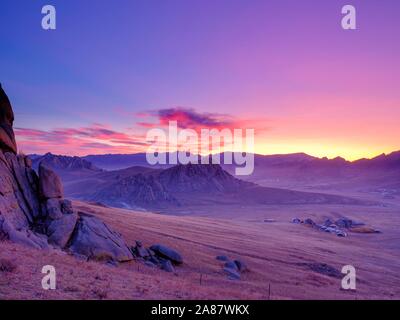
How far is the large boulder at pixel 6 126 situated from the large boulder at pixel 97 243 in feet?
22.3

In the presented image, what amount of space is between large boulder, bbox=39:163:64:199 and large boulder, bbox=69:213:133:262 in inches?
96.1

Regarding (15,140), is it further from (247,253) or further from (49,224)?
(247,253)

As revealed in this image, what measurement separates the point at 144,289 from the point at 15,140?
58.0 feet

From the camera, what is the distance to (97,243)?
20.8 meters

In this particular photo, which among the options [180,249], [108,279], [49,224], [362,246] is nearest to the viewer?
[108,279]

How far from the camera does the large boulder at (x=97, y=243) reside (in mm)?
19969

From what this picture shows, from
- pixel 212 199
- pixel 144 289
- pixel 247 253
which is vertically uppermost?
pixel 144 289

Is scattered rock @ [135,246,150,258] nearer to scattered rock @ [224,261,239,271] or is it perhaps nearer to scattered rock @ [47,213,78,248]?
scattered rock @ [47,213,78,248]

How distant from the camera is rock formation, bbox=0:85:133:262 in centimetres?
1962

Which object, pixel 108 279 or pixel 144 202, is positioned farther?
pixel 144 202
